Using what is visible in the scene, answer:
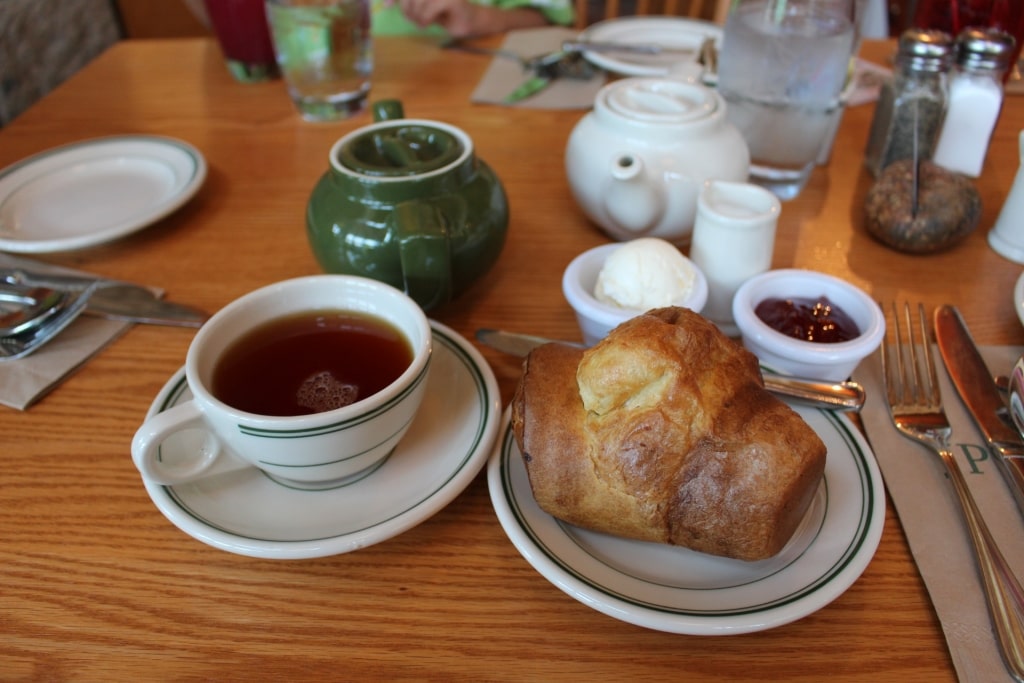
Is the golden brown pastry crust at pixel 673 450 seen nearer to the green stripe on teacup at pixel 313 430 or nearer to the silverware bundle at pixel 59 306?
the green stripe on teacup at pixel 313 430

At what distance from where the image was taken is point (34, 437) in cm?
70

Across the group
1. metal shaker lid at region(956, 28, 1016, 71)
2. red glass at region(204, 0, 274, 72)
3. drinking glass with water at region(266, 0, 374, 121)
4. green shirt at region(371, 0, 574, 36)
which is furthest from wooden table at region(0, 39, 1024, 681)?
green shirt at region(371, 0, 574, 36)

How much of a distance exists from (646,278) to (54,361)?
69 cm

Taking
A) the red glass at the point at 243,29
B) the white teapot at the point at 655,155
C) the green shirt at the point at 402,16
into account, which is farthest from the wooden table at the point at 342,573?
the green shirt at the point at 402,16

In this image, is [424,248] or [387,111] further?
[387,111]

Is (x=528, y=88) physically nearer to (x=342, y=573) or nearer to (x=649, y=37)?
(x=649, y=37)

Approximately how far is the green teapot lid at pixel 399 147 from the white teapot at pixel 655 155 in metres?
0.21

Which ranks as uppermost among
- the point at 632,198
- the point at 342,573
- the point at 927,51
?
the point at 927,51

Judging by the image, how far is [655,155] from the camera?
2.89 feet

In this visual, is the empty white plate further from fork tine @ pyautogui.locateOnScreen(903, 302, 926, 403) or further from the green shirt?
fork tine @ pyautogui.locateOnScreen(903, 302, 926, 403)

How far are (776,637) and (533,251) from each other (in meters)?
0.62

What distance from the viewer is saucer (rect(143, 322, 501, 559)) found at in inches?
21.1

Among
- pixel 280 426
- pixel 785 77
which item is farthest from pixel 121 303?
pixel 785 77

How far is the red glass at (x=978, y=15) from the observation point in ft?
3.96
